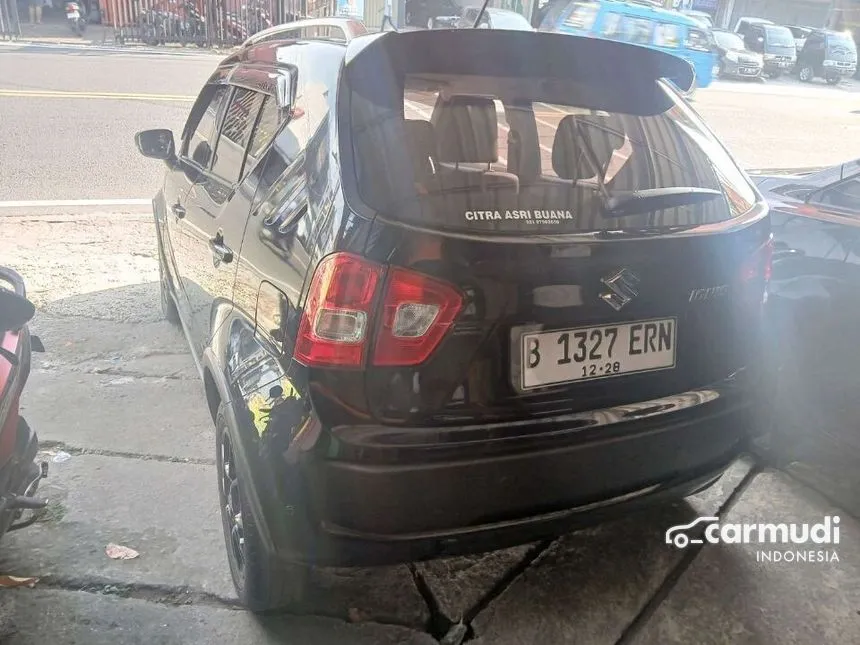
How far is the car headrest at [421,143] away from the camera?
1.89 metres

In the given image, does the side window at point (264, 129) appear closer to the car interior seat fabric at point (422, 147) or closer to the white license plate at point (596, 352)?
the car interior seat fabric at point (422, 147)

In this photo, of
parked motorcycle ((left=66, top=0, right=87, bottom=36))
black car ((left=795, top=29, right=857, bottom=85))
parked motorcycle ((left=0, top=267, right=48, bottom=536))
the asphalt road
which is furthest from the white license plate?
black car ((left=795, top=29, right=857, bottom=85))

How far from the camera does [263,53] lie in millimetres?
2803

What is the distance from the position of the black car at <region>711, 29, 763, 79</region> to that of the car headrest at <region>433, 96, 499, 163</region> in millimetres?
23004

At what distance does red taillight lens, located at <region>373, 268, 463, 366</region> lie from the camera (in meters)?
1.73

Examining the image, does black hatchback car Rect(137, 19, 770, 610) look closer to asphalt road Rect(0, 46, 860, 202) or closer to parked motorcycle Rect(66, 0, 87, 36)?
asphalt road Rect(0, 46, 860, 202)

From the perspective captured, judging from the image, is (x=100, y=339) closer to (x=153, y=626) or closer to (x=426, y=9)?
(x=153, y=626)

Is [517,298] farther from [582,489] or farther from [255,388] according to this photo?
[255,388]

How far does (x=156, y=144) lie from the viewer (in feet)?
11.6

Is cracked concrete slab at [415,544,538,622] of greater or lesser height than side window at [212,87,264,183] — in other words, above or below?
below

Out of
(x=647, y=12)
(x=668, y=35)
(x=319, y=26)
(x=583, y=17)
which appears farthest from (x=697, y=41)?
(x=319, y=26)

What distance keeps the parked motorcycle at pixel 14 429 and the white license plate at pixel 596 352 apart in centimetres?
150

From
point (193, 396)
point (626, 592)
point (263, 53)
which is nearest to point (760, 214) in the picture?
point (626, 592)

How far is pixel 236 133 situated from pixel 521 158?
121 centimetres
